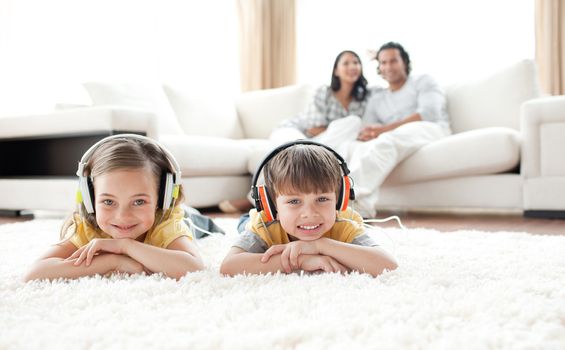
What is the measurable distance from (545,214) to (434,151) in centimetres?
63

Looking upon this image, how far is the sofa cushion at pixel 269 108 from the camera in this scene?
163 inches

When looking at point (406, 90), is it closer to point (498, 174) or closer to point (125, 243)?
point (498, 174)

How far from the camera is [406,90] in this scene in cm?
338

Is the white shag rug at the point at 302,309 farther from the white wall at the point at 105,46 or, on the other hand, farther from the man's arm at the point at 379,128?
the white wall at the point at 105,46

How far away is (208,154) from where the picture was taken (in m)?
3.15

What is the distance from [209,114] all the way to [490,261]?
2.91 meters

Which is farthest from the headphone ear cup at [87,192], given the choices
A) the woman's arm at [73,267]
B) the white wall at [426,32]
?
the white wall at [426,32]

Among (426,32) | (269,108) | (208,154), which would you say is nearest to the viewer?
(208,154)

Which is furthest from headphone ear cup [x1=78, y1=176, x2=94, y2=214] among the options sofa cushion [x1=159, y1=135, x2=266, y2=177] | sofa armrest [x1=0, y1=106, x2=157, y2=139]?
sofa cushion [x1=159, y1=135, x2=266, y2=177]

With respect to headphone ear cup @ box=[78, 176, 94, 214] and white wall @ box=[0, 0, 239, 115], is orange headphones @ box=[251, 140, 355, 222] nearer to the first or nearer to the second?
headphone ear cup @ box=[78, 176, 94, 214]

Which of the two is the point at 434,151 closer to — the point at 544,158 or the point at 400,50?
the point at 544,158

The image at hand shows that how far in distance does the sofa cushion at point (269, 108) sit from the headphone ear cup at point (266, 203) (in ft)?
9.55

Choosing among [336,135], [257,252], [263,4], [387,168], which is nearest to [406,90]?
[336,135]

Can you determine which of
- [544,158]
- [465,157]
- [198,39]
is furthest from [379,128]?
[198,39]
